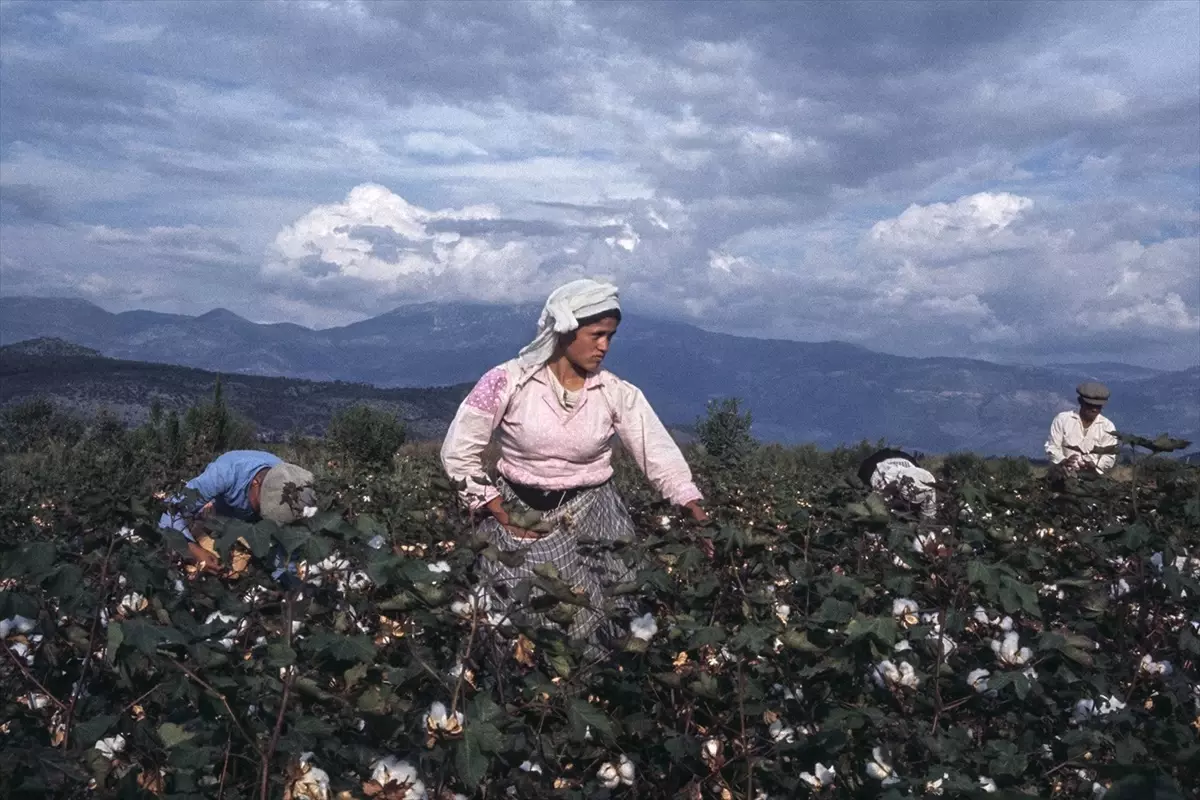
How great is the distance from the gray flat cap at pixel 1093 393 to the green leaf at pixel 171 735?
6.88 m

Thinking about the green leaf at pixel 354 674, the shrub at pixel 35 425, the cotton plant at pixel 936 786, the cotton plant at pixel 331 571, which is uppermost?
the cotton plant at pixel 331 571

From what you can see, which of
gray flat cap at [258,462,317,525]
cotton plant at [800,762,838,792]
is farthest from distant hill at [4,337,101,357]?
cotton plant at [800,762,838,792]

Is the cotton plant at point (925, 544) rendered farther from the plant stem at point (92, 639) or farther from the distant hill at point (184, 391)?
the distant hill at point (184, 391)

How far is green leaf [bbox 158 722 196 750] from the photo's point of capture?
75.7 inches

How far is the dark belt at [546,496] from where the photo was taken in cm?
415

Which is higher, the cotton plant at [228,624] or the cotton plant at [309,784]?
the cotton plant at [228,624]

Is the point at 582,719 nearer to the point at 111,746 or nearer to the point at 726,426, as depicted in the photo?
the point at 111,746

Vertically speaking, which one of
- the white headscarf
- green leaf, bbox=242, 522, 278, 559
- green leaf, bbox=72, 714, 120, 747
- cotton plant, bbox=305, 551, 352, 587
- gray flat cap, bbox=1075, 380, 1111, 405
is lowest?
green leaf, bbox=72, 714, 120, 747

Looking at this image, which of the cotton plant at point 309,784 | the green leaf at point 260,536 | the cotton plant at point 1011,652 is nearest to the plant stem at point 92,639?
the green leaf at point 260,536

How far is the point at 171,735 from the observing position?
1931 millimetres

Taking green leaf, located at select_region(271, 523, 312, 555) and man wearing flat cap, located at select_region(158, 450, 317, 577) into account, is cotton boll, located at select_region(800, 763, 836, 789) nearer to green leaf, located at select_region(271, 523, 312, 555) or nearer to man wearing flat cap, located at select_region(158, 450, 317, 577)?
green leaf, located at select_region(271, 523, 312, 555)

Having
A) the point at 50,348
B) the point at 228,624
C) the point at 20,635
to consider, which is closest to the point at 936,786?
the point at 228,624

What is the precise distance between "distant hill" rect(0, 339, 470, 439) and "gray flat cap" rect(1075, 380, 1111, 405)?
171ft

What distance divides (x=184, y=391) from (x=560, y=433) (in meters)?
65.0
